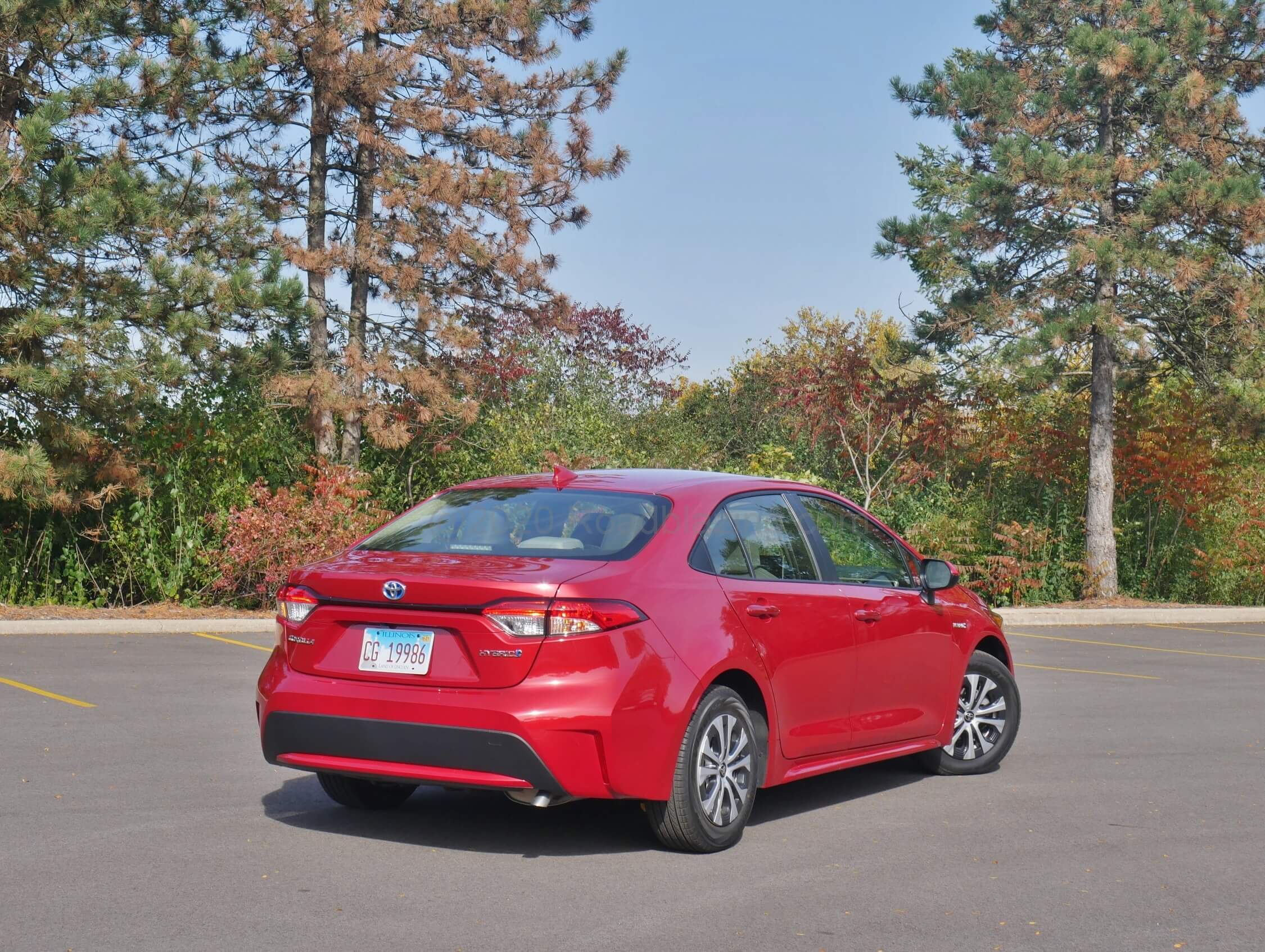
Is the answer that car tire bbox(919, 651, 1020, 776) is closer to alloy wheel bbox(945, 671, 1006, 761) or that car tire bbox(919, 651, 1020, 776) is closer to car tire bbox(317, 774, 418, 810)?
alloy wheel bbox(945, 671, 1006, 761)

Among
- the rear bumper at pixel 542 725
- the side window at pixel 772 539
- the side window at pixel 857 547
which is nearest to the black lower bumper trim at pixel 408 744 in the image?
the rear bumper at pixel 542 725

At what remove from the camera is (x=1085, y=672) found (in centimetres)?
1448

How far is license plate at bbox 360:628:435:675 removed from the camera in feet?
20.1

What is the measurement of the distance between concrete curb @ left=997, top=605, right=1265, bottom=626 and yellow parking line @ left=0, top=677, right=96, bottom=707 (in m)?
13.3

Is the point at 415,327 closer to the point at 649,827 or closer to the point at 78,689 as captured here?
the point at 78,689

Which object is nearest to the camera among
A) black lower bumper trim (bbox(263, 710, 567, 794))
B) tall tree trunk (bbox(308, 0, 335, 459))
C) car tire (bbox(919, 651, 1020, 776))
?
black lower bumper trim (bbox(263, 710, 567, 794))

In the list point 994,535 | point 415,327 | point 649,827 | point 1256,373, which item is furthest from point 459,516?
point 1256,373

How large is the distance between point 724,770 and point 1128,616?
53.4 ft

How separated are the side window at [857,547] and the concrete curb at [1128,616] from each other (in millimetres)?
12980

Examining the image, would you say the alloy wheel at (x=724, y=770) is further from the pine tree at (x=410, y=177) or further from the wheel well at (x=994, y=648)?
the pine tree at (x=410, y=177)

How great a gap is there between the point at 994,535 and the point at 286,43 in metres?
12.6

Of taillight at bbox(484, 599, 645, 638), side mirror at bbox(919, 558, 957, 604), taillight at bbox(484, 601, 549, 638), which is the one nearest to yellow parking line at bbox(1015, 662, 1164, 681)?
side mirror at bbox(919, 558, 957, 604)

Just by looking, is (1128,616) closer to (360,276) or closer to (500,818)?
(360,276)

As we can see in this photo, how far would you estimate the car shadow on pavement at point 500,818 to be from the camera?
656 centimetres
